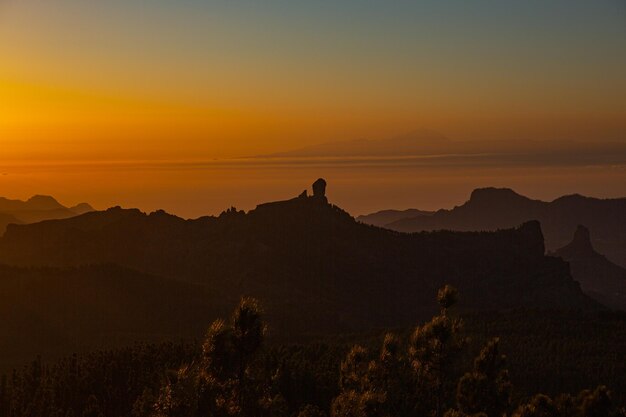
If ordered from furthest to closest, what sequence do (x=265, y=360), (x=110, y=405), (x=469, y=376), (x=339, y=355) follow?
1. (x=339, y=355)
2. (x=265, y=360)
3. (x=110, y=405)
4. (x=469, y=376)

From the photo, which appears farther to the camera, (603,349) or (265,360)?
(603,349)

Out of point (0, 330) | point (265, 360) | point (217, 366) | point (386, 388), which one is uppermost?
point (217, 366)

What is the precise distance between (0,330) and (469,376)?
15695 cm

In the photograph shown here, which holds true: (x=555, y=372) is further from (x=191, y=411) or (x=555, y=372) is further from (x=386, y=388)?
(x=191, y=411)

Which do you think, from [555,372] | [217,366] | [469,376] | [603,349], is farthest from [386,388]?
[603,349]

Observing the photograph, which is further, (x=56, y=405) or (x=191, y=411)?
(x=56, y=405)

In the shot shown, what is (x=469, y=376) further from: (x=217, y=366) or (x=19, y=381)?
(x=19, y=381)

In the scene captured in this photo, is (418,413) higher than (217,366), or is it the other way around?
(217,366)

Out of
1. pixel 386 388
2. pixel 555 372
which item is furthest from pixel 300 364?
pixel 386 388

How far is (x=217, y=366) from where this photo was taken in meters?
54.0

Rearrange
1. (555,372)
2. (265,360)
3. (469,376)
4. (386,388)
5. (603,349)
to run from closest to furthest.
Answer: (469,376), (386,388), (265,360), (555,372), (603,349)

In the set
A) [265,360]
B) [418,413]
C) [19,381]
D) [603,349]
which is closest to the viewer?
[418,413]

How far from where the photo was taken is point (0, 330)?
19525cm

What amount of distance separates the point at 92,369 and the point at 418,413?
173 ft
